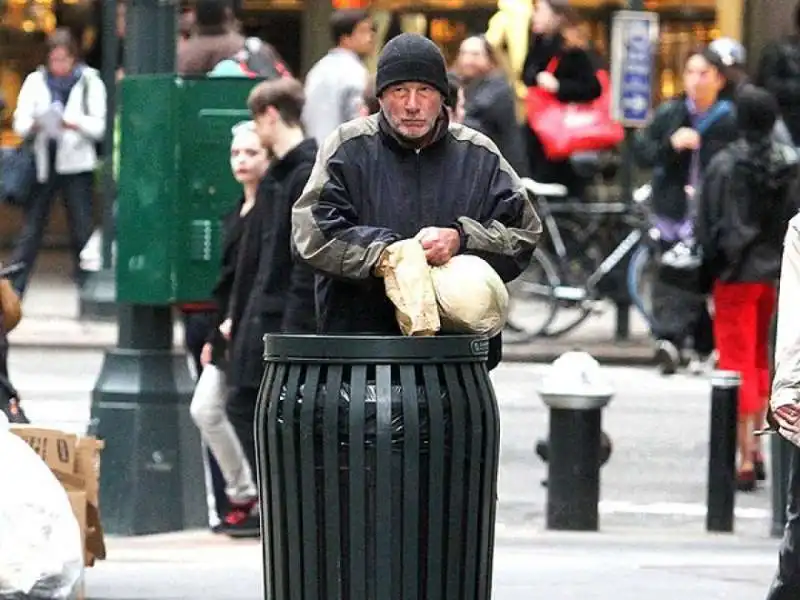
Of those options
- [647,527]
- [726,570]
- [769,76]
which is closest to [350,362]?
[726,570]

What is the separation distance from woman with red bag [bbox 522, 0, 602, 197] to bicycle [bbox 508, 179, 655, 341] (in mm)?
363

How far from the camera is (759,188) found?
11.2 m

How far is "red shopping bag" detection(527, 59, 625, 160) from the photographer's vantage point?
1722 centimetres

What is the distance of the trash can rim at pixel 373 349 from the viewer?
553cm

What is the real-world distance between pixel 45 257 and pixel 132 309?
1402 cm

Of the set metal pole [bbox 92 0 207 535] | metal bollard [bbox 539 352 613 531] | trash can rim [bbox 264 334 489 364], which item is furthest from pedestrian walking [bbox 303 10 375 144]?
trash can rim [bbox 264 334 489 364]

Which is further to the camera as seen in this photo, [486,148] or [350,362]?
[486,148]

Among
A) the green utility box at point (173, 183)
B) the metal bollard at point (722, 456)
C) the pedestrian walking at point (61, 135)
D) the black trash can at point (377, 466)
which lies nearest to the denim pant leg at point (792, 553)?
the black trash can at point (377, 466)

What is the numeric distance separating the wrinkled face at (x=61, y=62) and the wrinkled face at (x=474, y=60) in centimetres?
408

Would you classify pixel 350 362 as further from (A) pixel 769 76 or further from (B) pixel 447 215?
(A) pixel 769 76

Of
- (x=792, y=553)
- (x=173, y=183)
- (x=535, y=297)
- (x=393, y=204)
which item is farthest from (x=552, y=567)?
(x=535, y=297)

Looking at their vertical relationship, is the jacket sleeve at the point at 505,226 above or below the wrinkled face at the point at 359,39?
below

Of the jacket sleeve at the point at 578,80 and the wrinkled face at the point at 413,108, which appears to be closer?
the wrinkled face at the point at 413,108

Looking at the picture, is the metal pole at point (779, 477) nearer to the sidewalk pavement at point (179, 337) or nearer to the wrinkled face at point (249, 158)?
the wrinkled face at point (249, 158)
